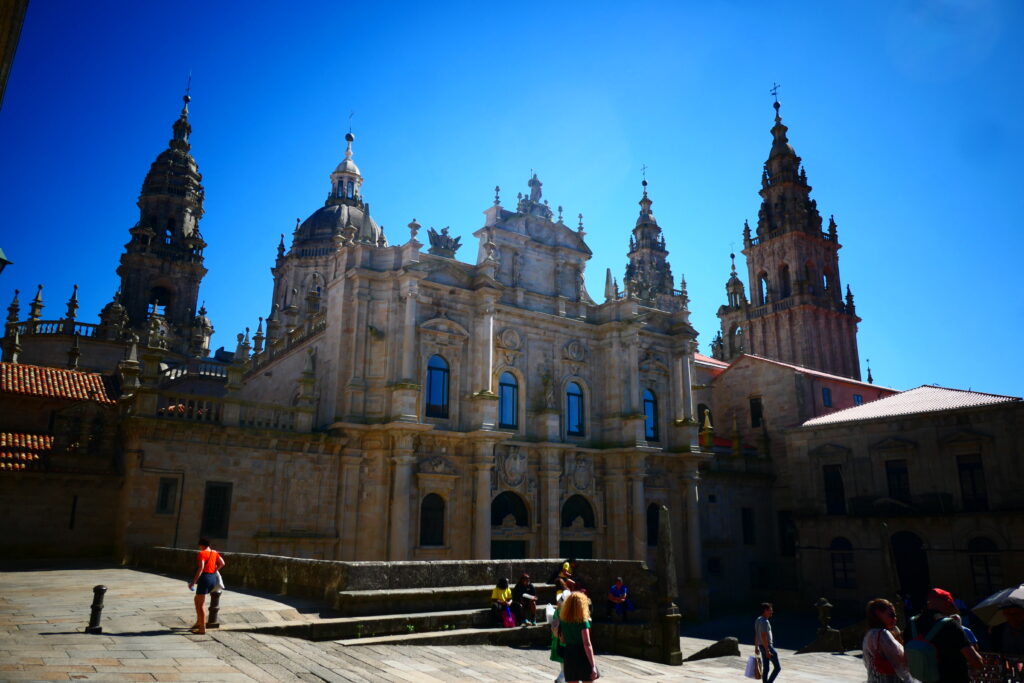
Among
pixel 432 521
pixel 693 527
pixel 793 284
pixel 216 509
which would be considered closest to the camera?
pixel 216 509

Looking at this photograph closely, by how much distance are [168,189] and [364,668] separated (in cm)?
4683

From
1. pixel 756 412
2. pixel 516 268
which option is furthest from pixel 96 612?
pixel 756 412

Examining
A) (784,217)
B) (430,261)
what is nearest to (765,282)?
(784,217)

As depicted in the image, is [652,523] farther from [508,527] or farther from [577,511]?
[508,527]

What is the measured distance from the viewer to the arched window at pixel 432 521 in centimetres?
2555

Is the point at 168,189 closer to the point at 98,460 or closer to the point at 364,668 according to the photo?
the point at 98,460

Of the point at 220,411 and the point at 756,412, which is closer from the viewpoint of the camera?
the point at 220,411

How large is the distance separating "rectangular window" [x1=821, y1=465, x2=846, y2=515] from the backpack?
1128 inches

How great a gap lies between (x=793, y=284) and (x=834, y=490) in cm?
2571

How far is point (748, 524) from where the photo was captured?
1439 inches

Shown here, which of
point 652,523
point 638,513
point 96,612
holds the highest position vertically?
point 638,513

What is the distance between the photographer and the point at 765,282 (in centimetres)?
5856

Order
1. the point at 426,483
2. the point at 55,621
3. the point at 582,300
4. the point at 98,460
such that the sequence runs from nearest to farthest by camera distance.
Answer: the point at 55,621 < the point at 98,460 < the point at 426,483 < the point at 582,300

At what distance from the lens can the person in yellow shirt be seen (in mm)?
13992
